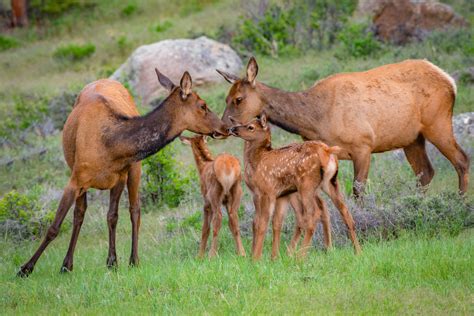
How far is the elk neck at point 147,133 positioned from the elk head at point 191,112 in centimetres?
5

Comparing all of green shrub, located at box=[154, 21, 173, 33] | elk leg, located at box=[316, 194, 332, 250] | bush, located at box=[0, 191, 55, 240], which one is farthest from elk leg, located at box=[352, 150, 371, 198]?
green shrub, located at box=[154, 21, 173, 33]

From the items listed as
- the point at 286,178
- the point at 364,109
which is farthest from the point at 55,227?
the point at 364,109

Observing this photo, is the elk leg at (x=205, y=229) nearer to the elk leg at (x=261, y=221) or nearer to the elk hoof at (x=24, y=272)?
the elk leg at (x=261, y=221)

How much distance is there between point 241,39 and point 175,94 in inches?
635

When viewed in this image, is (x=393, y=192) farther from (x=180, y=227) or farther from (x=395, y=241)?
(x=180, y=227)

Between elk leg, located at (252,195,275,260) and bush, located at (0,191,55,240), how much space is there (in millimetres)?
4674

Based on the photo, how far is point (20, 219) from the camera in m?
13.4

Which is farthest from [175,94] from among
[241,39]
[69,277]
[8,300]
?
[241,39]

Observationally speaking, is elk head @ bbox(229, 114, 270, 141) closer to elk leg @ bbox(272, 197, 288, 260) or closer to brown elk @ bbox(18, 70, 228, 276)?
brown elk @ bbox(18, 70, 228, 276)

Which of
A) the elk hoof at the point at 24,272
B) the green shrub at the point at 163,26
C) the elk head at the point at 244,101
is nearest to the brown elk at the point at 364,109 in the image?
the elk head at the point at 244,101

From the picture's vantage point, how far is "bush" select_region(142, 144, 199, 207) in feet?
47.0

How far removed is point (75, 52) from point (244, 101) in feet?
68.4

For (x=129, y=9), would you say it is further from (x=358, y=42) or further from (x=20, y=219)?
(x=20, y=219)

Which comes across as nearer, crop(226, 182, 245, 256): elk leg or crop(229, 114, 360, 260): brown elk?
crop(229, 114, 360, 260): brown elk
